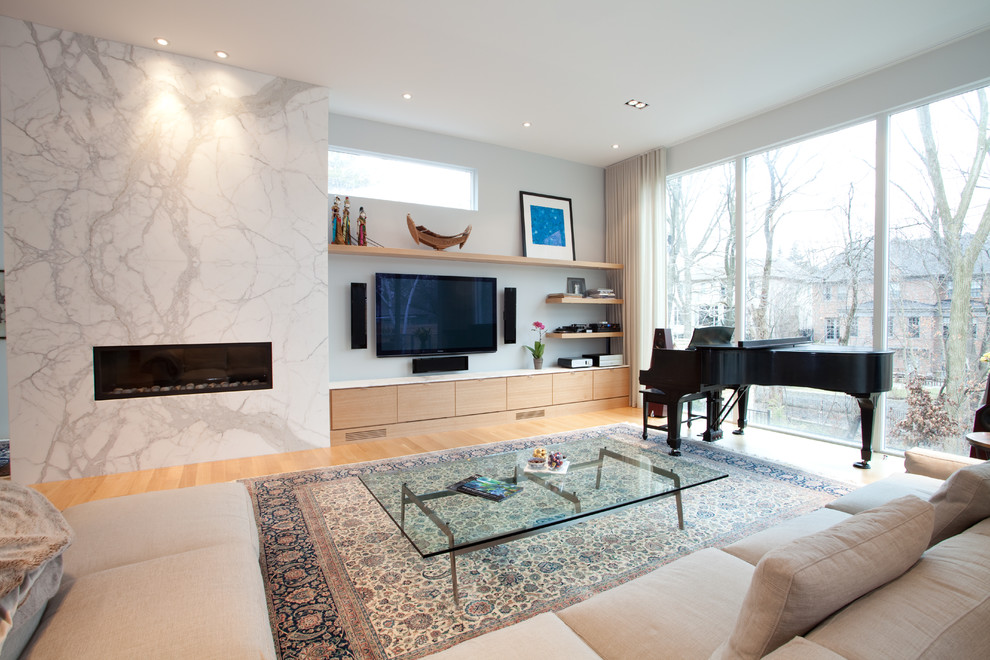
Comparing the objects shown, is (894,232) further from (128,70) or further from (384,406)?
(128,70)

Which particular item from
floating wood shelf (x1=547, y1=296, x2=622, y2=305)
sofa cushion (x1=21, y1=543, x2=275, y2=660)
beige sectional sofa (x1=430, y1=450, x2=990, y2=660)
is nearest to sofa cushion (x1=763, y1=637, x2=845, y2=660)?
beige sectional sofa (x1=430, y1=450, x2=990, y2=660)

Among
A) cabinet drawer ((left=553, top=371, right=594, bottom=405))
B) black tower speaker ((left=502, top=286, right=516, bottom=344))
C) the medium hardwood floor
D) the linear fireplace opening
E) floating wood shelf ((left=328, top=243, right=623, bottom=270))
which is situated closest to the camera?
the medium hardwood floor

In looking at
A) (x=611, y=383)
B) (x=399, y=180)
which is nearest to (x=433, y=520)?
(x=399, y=180)

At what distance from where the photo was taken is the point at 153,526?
1.72 metres

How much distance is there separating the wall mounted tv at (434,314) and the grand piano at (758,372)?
6.25 feet

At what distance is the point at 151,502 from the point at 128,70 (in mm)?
3243

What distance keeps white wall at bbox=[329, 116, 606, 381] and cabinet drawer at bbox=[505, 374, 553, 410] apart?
0.46m

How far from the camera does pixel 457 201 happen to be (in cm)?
534

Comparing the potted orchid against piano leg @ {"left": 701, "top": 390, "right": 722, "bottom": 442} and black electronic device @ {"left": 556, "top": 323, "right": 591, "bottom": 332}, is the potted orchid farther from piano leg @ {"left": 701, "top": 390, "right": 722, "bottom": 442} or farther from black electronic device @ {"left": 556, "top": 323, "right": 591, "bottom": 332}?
piano leg @ {"left": 701, "top": 390, "right": 722, "bottom": 442}

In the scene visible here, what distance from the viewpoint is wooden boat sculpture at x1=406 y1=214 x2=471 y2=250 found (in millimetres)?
4762

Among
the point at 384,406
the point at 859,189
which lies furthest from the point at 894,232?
the point at 384,406

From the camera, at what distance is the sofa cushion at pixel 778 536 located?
1.51 m

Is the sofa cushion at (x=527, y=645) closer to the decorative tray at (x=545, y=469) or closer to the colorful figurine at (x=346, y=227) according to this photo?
the decorative tray at (x=545, y=469)

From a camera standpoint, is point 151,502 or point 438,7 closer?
point 151,502
